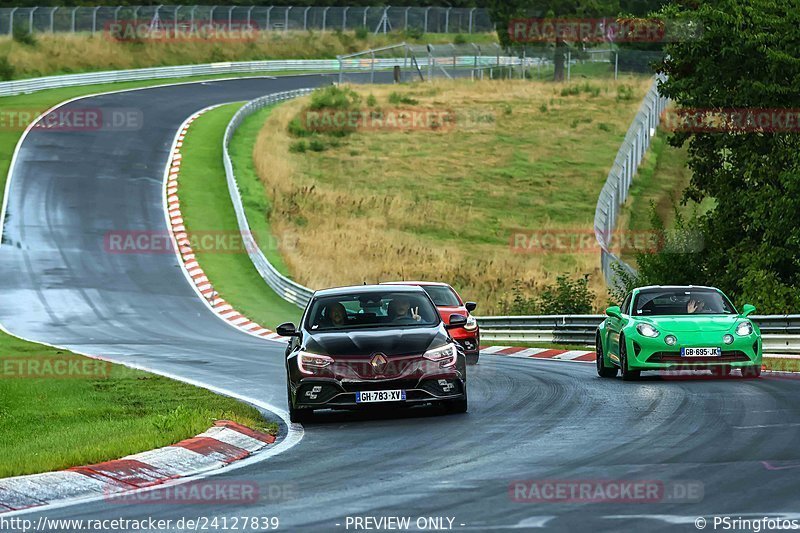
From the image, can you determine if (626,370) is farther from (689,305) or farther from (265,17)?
(265,17)

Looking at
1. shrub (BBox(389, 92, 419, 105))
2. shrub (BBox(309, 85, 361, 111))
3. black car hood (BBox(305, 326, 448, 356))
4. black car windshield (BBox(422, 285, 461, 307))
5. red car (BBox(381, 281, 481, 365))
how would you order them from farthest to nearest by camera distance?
shrub (BBox(389, 92, 419, 105)) < shrub (BBox(309, 85, 361, 111)) < black car windshield (BBox(422, 285, 461, 307)) < red car (BBox(381, 281, 481, 365)) < black car hood (BBox(305, 326, 448, 356))

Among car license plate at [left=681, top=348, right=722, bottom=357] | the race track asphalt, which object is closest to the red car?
the race track asphalt

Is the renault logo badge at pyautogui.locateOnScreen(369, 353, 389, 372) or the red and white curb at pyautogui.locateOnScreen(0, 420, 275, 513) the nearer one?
the red and white curb at pyautogui.locateOnScreen(0, 420, 275, 513)

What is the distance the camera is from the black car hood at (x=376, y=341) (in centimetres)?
1515

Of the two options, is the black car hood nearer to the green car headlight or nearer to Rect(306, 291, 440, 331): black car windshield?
Rect(306, 291, 440, 331): black car windshield

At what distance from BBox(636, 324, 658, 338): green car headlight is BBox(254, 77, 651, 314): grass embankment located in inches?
743

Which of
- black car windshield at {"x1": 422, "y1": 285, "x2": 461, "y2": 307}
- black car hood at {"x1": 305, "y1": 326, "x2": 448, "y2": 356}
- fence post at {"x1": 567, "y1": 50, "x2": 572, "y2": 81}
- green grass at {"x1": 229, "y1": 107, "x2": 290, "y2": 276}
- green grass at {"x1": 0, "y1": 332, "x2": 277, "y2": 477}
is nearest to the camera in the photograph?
green grass at {"x1": 0, "y1": 332, "x2": 277, "y2": 477}

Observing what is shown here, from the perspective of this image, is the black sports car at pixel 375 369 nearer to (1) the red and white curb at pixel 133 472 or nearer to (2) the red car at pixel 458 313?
(1) the red and white curb at pixel 133 472

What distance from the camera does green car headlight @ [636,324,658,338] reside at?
63.5 ft

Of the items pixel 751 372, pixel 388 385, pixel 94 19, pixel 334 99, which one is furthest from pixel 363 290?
pixel 94 19

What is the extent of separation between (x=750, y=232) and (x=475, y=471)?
68.8ft

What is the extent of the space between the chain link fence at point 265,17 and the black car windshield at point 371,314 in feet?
226

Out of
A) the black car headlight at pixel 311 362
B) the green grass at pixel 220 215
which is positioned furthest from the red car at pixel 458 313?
the green grass at pixel 220 215

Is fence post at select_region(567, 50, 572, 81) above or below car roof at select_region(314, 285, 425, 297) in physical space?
below
